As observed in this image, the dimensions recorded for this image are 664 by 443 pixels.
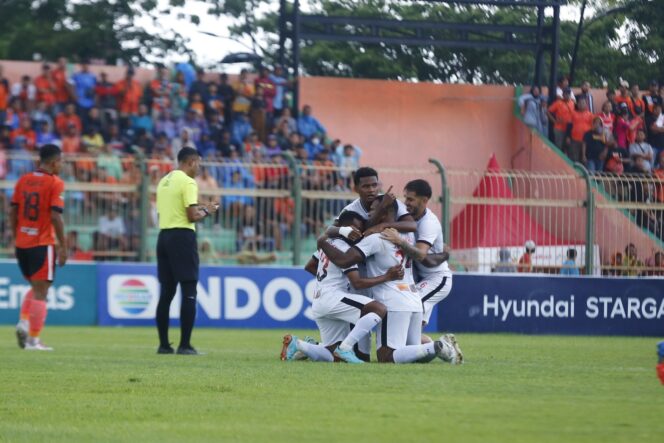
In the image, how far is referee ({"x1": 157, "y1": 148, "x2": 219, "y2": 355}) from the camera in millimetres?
13836

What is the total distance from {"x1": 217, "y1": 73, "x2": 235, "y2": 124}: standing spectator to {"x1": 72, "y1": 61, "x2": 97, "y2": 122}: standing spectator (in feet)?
7.93

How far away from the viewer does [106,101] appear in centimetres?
2659

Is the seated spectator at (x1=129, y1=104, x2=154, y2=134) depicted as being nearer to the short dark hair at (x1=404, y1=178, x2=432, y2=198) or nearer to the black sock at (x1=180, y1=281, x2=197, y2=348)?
the black sock at (x1=180, y1=281, x2=197, y2=348)

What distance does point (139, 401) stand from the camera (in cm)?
895

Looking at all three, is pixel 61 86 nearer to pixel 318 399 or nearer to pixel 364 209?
pixel 364 209

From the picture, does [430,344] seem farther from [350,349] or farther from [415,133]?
[415,133]

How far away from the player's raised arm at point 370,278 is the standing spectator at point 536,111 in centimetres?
1880

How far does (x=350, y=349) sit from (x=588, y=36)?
979 inches

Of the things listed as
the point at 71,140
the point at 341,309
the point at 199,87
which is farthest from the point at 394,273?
the point at 199,87

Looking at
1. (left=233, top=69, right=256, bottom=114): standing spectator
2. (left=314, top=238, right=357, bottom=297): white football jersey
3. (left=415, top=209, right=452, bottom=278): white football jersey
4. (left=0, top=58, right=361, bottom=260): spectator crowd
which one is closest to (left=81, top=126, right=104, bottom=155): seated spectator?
(left=0, top=58, right=361, bottom=260): spectator crowd

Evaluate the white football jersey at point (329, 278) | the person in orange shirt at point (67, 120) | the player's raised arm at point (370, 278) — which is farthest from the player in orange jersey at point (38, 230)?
the person in orange shirt at point (67, 120)

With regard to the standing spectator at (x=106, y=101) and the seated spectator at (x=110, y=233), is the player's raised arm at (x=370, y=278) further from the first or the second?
the standing spectator at (x=106, y=101)

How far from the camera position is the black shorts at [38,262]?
48.4 ft

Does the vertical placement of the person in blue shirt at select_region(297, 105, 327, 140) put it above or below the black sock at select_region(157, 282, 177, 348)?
above
